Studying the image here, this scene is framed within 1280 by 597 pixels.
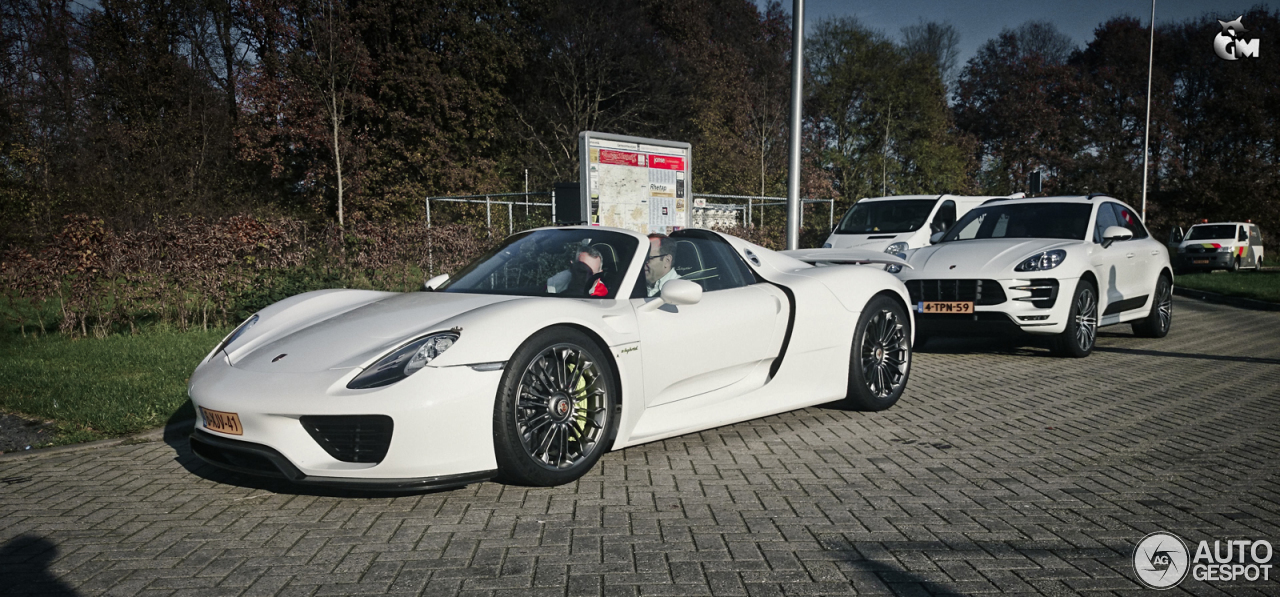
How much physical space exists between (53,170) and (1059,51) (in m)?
54.0

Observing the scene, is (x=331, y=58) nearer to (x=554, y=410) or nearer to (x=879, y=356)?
(x=879, y=356)

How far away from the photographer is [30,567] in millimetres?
3236

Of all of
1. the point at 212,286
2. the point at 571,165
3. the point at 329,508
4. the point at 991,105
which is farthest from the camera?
the point at 991,105

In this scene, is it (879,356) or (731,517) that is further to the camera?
(879,356)

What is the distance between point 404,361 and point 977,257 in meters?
6.76

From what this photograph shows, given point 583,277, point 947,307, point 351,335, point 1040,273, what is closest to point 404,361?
point 351,335

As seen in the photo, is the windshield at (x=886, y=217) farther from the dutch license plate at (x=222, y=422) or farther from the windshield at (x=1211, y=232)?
the windshield at (x=1211, y=232)

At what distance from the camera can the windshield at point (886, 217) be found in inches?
573

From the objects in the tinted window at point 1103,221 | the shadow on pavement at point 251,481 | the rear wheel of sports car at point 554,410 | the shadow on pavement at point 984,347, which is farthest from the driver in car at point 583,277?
the tinted window at point 1103,221

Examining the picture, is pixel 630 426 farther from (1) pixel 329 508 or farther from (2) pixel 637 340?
(1) pixel 329 508

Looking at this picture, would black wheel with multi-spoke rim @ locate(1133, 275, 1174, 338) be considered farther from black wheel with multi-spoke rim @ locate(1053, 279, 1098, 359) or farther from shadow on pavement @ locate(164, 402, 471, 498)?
shadow on pavement @ locate(164, 402, 471, 498)

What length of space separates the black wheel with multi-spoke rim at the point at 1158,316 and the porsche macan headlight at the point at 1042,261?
246 centimetres

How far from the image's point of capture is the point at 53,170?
2162 centimetres

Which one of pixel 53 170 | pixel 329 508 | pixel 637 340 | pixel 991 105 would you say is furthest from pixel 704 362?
pixel 991 105
